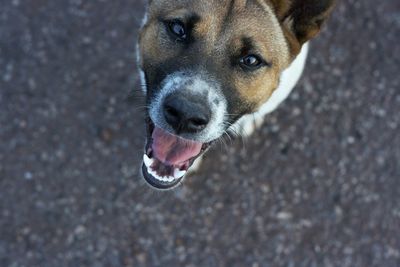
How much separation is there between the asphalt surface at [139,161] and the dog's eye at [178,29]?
150cm

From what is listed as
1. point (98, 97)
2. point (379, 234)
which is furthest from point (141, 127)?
point (379, 234)

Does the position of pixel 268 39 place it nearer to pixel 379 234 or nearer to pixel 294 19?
pixel 294 19

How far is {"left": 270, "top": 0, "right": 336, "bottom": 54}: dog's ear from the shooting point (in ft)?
11.7

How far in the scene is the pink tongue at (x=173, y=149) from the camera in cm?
379

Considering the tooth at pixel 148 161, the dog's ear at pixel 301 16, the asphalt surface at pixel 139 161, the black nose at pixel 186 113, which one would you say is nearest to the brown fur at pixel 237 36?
the dog's ear at pixel 301 16

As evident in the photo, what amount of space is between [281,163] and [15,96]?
98.5 inches

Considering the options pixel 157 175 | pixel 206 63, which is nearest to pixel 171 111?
pixel 206 63

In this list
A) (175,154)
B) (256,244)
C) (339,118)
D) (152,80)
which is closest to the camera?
(152,80)

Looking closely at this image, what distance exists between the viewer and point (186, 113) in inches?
127

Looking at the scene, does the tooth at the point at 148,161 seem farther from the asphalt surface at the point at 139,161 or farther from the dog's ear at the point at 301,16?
the dog's ear at the point at 301,16

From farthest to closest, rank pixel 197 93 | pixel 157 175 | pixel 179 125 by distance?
1. pixel 157 175
2. pixel 179 125
3. pixel 197 93

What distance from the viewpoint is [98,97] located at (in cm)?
504

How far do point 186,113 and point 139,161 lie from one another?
5.74ft

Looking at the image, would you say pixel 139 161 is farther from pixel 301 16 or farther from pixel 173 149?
pixel 301 16
